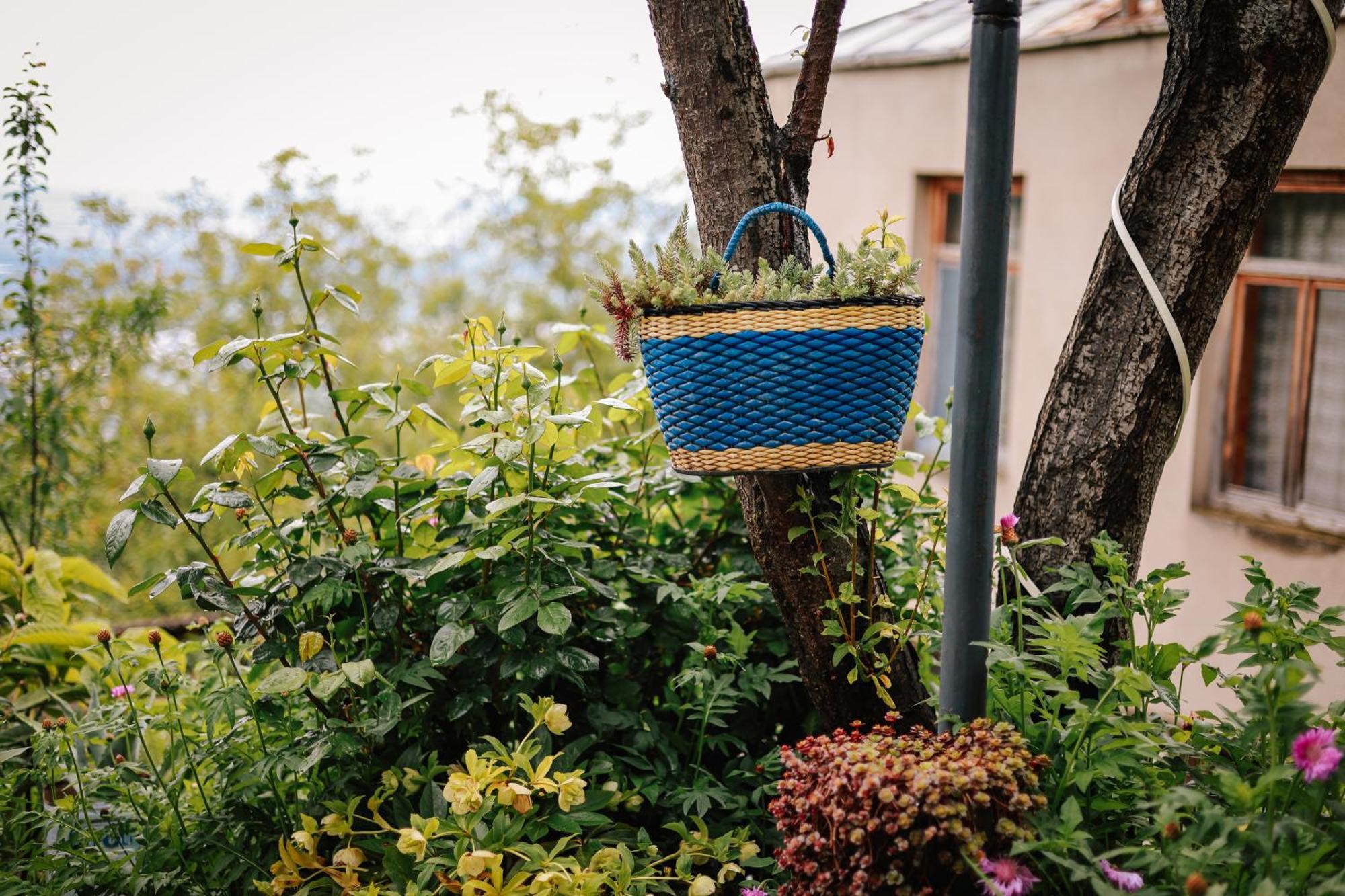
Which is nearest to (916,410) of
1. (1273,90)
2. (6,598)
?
(1273,90)

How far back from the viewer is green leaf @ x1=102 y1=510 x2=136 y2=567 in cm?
159

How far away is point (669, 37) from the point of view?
5.61 ft

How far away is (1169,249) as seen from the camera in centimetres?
172

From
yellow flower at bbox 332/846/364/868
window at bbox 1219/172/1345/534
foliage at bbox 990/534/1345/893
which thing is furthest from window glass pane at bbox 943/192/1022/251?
yellow flower at bbox 332/846/364/868

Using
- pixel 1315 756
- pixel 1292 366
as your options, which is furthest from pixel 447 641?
pixel 1292 366

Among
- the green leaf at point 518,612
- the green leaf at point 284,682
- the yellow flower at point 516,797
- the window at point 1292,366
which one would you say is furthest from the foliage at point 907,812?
the window at point 1292,366

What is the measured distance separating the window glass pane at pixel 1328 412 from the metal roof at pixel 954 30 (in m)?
1.29

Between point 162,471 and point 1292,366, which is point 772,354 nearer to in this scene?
point 162,471

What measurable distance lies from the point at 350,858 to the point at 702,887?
529mm

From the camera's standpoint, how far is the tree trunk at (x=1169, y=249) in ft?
5.50

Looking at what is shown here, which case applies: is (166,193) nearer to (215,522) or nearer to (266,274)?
(266,274)

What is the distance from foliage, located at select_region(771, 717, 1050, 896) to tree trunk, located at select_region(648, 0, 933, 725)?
0.38 metres

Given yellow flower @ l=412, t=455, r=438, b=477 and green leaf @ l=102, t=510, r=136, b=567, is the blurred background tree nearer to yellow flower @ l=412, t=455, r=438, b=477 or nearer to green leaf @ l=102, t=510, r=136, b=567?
yellow flower @ l=412, t=455, r=438, b=477

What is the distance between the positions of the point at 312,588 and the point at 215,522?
7437 millimetres
